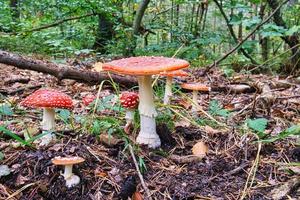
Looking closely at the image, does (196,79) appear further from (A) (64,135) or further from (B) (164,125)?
(A) (64,135)

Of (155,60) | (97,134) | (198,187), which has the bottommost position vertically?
(198,187)

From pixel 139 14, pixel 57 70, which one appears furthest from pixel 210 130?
pixel 139 14

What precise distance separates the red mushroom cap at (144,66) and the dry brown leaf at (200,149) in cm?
58

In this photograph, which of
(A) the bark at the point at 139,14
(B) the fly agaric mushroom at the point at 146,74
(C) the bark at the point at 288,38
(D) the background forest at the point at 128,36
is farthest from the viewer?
(A) the bark at the point at 139,14

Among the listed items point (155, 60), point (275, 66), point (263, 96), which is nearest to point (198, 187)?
point (155, 60)

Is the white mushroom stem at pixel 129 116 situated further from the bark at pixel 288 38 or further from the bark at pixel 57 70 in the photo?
the bark at pixel 288 38

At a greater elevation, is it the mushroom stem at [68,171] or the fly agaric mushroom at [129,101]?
the fly agaric mushroom at [129,101]

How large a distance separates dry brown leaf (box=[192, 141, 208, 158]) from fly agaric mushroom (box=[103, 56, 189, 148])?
0.77 feet

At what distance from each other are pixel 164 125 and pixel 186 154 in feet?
0.85

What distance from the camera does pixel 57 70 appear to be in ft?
12.0

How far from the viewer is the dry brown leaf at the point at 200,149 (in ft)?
7.53

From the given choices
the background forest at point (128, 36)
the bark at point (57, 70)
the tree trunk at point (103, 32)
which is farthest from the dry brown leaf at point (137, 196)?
the tree trunk at point (103, 32)

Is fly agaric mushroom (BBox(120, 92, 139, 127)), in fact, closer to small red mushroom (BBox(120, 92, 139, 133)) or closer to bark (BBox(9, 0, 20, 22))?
small red mushroom (BBox(120, 92, 139, 133))

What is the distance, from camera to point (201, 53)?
7.55 m
